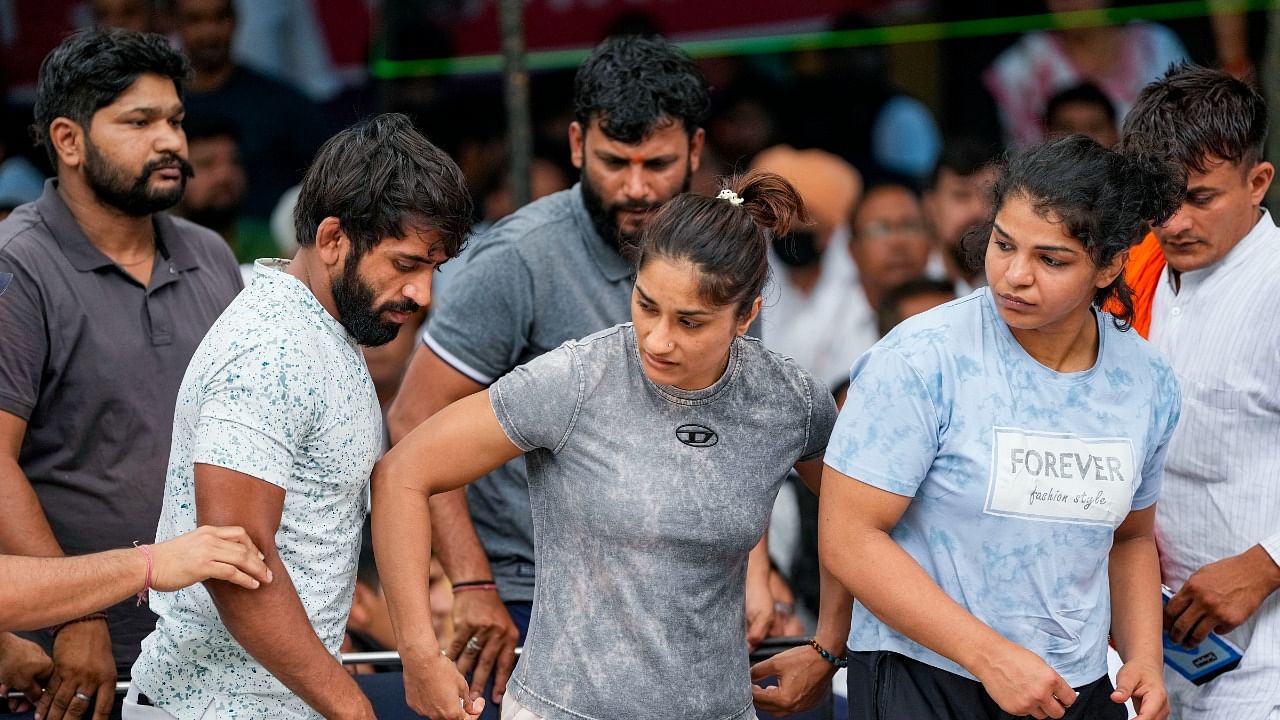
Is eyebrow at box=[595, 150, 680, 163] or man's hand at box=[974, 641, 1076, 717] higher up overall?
eyebrow at box=[595, 150, 680, 163]

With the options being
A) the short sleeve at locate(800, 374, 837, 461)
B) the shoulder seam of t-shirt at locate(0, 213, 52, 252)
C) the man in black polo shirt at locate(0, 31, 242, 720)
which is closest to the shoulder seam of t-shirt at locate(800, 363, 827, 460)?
the short sleeve at locate(800, 374, 837, 461)

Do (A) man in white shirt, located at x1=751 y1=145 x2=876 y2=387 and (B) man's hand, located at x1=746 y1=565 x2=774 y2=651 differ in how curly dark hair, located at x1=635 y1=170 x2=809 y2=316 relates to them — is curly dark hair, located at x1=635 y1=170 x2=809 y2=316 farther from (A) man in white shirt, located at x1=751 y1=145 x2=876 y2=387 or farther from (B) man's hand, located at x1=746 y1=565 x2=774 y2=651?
(A) man in white shirt, located at x1=751 y1=145 x2=876 y2=387

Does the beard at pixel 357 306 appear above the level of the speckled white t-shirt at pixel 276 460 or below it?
above

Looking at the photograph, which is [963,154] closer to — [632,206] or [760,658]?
[632,206]

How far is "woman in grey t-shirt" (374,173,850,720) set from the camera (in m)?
1.98

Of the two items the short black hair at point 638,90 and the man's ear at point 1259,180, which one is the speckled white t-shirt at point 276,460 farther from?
the man's ear at point 1259,180

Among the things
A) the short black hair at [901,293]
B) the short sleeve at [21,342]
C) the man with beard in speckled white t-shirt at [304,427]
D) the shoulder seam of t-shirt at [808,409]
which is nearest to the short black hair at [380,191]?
the man with beard in speckled white t-shirt at [304,427]

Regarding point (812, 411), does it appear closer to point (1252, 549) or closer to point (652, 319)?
point (652, 319)

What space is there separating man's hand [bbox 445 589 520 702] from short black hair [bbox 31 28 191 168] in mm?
1182

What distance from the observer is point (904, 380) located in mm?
1986

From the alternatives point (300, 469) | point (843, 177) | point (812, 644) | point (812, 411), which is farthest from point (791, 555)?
point (300, 469)

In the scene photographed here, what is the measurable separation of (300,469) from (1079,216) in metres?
1.17

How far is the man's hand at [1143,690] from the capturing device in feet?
6.88

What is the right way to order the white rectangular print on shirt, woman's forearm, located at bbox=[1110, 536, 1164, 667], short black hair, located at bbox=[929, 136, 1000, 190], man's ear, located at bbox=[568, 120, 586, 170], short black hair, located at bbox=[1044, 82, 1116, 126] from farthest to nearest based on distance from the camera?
short black hair, located at bbox=[929, 136, 1000, 190] → short black hair, located at bbox=[1044, 82, 1116, 126] → man's ear, located at bbox=[568, 120, 586, 170] → woman's forearm, located at bbox=[1110, 536, 1164, 667] → the white rectangular print on shirt
